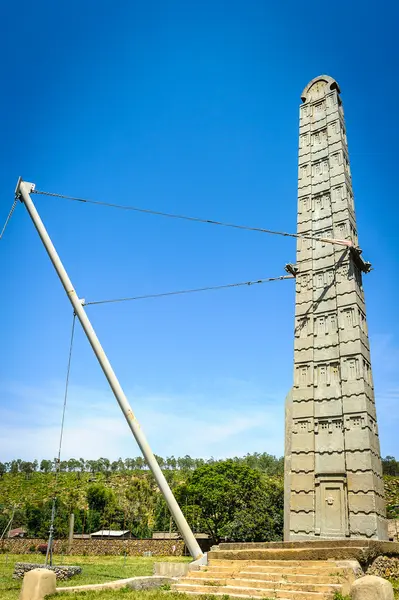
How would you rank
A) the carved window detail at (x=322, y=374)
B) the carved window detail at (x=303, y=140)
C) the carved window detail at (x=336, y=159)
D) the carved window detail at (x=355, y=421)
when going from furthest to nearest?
the carved window detail at (x=303, y=140) → the carved window detail at (x=336, y=159) → the carved window detail at (x=322, y=374) → the carved window detail at (x=355, y=421)

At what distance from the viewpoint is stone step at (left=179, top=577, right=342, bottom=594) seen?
1047cm

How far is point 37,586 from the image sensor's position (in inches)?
422

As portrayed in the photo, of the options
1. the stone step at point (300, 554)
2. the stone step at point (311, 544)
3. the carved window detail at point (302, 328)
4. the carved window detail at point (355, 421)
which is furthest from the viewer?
the carved window detail at point (302, 328)

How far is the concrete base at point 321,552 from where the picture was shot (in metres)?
12.3

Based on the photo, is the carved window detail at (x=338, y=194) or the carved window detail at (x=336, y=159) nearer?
the carved window detail at (x=338, y=194)

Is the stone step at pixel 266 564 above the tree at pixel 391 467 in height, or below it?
below

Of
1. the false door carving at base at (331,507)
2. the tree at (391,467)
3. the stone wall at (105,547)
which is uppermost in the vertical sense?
the tree at (391,467)

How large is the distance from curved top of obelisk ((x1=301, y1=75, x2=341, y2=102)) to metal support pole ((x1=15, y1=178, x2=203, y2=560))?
18.0m

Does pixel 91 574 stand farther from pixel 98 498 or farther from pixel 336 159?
pixel 98 498

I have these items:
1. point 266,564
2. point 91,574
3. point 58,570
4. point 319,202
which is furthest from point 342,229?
point 91,574

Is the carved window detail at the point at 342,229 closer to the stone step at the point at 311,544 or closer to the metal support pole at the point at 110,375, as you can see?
the metal support pole at the point at 110,375

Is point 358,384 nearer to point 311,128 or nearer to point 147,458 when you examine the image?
point 147,458

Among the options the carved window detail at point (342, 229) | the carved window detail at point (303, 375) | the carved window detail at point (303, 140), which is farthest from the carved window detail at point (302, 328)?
the carved window detail at point (303, 140)

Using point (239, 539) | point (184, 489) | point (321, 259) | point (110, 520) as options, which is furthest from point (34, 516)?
point (321, 259)
